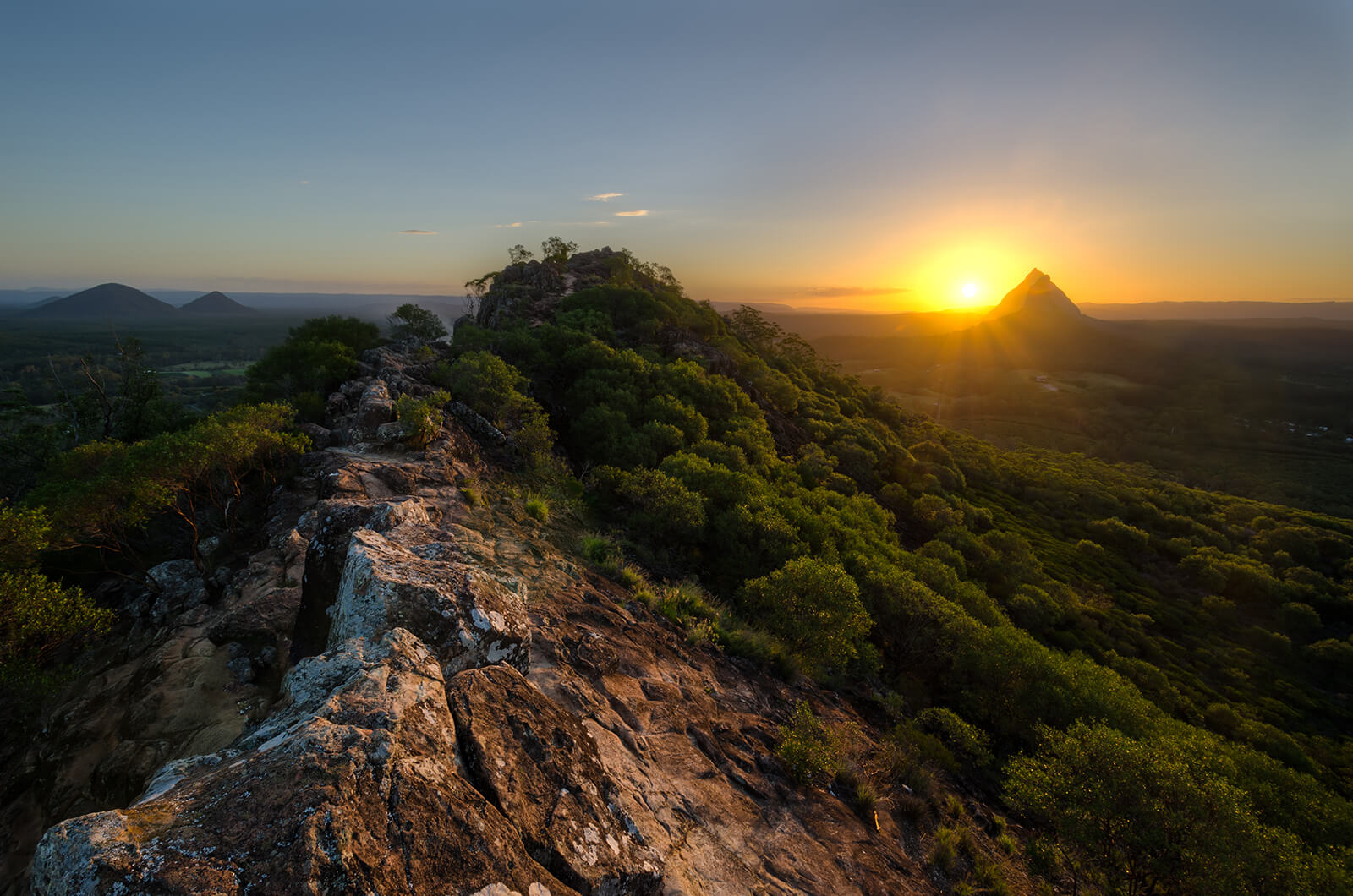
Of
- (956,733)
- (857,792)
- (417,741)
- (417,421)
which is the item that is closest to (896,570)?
(956,733)

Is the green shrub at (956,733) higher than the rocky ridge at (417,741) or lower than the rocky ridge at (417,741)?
lower

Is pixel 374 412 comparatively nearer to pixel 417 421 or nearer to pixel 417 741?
pixel 417 421

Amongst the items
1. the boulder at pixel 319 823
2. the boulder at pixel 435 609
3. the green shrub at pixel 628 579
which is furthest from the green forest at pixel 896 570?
the boulder at pixel 319 823

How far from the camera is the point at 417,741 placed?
5816 mm

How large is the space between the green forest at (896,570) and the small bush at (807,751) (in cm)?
10

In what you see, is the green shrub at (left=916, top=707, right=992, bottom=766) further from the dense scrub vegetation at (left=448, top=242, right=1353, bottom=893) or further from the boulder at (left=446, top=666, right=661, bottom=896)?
the boulder at (left=446, top=666, right=661, bottom=896)

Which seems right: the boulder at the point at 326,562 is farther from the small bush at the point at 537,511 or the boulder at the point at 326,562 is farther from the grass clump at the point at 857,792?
the grass clump at the point at 857,792

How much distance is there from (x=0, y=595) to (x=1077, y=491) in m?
113

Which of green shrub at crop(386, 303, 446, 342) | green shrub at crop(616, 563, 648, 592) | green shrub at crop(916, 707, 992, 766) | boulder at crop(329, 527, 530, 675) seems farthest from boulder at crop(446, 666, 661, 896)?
green shrub at crop(386, 303, 446, 342)

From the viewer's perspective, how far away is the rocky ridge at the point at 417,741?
4.53 metres

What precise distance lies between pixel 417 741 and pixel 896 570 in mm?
32843

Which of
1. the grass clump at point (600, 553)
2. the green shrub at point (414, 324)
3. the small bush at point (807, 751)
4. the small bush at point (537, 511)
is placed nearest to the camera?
the small bush at point (807, 751)

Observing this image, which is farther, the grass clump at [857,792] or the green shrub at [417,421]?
the green shrub at [417,421]

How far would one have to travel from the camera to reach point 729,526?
29.5 metres
